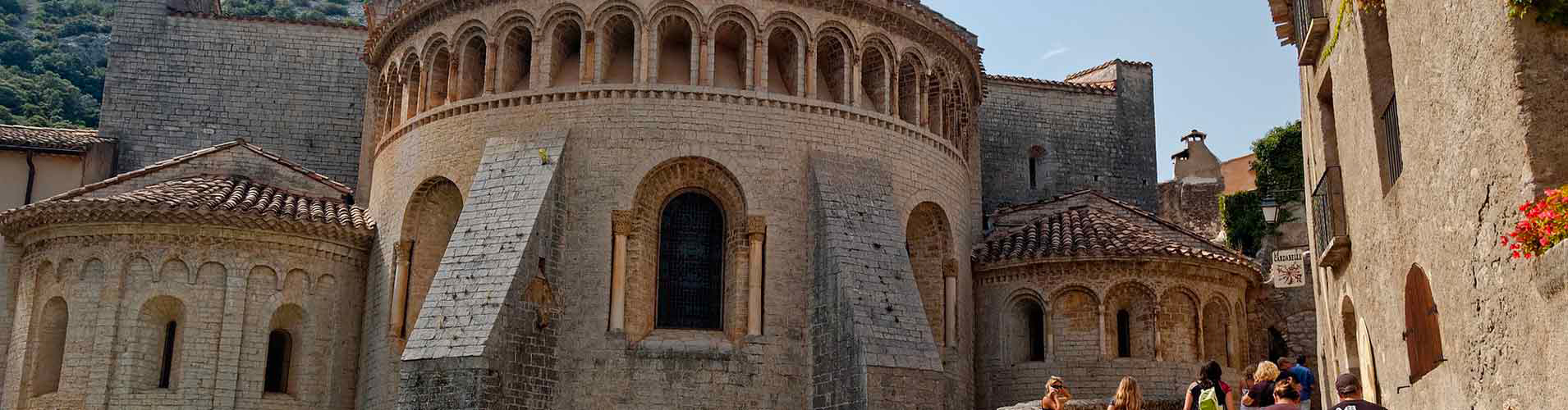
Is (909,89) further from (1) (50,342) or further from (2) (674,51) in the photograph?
(1) (50,342)

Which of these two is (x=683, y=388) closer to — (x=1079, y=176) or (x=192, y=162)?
(x=192, y=162)

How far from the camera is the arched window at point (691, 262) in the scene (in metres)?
22.2

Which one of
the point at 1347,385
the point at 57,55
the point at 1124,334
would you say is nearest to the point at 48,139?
the point at 1124,334

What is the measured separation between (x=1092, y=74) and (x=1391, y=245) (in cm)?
2317

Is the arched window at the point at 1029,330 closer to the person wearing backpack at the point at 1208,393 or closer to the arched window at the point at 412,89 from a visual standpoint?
the arched window at the point at 412,89

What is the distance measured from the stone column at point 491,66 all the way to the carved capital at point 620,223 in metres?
3.14

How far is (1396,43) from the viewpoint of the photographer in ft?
40.6

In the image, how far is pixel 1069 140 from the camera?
3397cm

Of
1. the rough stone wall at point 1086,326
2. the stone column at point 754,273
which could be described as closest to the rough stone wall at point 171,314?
the stone column at point 754,273

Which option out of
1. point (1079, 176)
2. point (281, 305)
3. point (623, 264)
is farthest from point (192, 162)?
point (1079, 176)

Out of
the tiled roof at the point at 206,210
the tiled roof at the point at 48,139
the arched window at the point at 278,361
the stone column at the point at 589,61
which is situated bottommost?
the arched window at the point at 278,361

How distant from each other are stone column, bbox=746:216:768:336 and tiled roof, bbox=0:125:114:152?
46.8 ft

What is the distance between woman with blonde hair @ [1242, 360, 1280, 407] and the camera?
11289mm

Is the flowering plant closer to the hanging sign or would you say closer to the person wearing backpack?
the person wearing backpack
